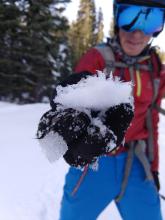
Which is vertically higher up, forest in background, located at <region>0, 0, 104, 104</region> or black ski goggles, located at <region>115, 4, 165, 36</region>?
black ski goggles, located at <region>115, 4, 165, 36</region>

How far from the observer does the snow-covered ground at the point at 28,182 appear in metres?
4.18

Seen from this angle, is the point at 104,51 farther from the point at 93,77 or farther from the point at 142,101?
the point at 93,77

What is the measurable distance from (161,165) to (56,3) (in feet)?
57.8

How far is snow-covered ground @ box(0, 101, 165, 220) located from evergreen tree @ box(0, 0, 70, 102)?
525 inches

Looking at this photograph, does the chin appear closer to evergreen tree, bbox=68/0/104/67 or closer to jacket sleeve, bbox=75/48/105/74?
jacket sleeve, bbox=75/48/105/74

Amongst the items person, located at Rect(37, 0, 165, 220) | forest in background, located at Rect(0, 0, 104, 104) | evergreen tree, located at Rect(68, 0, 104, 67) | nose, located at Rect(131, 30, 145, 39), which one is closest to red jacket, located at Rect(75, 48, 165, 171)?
person, located at Rect(37, 0, 165, 220)

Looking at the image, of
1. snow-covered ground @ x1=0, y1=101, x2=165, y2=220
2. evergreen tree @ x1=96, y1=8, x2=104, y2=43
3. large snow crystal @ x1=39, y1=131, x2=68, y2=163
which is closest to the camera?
large snow crystal @ x1=39, y1=131, x2=68, y2=163

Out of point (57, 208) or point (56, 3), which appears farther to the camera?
point (56, 3)

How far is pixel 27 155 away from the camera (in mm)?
6543

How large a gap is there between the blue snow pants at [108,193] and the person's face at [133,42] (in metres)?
0.58

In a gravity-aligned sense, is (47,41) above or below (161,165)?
below

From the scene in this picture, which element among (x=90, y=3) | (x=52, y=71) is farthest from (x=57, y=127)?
(x=90, y=3)

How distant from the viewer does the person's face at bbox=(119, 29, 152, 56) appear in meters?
2.42

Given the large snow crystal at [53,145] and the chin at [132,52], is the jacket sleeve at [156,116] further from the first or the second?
the large snow crystal at [53,145]
